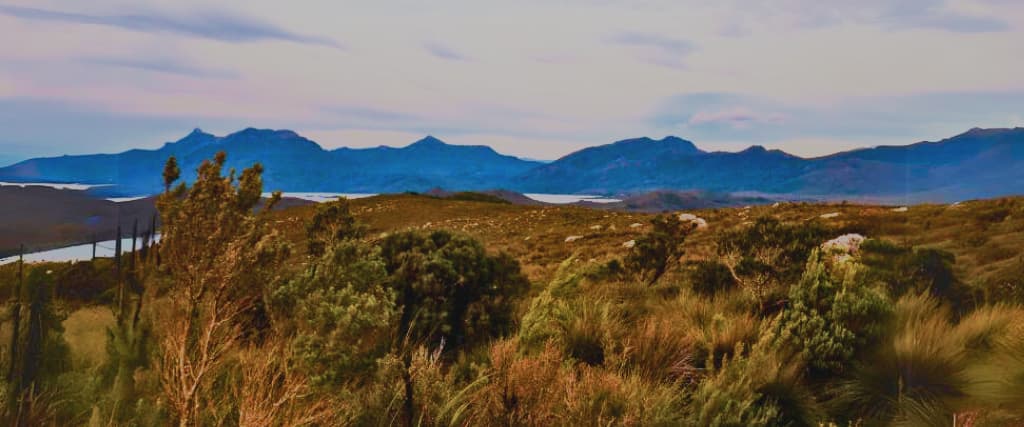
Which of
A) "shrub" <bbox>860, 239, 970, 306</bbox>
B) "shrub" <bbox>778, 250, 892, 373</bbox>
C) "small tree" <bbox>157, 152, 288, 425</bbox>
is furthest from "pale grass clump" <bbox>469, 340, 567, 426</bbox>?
"shrub" <bbox>860, 239, 970, 306</bbox>

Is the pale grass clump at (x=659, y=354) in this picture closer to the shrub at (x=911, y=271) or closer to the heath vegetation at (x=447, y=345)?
the heath vegetation at (x=447, y=345)

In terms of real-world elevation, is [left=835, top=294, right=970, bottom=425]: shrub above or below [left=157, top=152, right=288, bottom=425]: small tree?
below

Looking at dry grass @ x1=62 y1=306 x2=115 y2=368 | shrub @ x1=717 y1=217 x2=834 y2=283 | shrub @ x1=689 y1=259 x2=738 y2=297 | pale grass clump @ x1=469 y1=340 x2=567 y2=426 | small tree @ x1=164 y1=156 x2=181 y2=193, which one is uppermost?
small tree @ x1=164 y1=156 x2=181 y2=193

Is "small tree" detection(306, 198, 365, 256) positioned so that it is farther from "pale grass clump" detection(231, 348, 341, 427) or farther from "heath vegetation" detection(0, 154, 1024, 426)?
"pale grass clump" detection(231, 348, 341, 427)

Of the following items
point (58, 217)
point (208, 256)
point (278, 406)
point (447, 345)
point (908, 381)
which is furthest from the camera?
point (58, 217)

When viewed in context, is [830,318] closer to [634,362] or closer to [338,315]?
[634,362]

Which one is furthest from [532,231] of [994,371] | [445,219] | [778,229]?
[994,371]

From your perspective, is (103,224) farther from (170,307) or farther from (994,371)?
(994,371)

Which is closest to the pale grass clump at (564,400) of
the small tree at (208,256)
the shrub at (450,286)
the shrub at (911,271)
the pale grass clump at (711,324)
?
the pale grass clump at (711,324)

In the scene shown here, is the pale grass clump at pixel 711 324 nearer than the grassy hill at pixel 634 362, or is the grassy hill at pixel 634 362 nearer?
the grassy hill at pixel 634 362

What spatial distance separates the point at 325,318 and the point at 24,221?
4.89m

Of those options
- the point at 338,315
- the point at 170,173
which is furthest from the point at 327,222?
the point at 170,173

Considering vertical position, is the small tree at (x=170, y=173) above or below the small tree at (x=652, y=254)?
above

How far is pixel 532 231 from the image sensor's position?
45.2 metres
